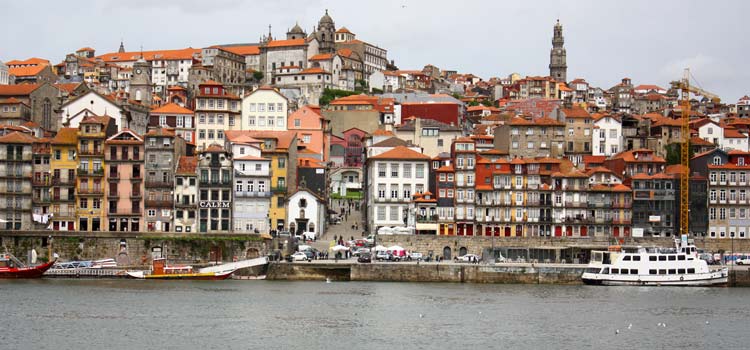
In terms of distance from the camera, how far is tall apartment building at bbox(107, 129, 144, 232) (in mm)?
90500

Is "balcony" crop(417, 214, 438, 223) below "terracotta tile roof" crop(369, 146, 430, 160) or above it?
below

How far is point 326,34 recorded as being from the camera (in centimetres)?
19000

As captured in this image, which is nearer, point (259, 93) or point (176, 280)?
point (176, 280)

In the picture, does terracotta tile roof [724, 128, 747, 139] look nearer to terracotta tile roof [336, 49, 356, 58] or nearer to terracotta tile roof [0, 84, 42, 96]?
terracotta tile roof [0, 84, 42, 96]

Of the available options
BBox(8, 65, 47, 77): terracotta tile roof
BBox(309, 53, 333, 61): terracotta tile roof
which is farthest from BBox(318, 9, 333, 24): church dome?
BBox(8, 65, 47, 77): terracotta tile roof

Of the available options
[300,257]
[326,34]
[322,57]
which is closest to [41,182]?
[300,257]

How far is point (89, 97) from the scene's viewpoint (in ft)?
347

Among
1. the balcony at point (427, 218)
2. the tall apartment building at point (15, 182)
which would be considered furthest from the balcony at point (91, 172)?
the balcony at point (427, 218)

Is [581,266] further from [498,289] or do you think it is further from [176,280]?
[176,280]

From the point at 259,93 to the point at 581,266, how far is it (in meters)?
41.0

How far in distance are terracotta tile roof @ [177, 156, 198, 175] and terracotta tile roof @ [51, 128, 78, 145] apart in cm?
818

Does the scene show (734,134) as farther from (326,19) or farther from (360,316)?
(326,19)

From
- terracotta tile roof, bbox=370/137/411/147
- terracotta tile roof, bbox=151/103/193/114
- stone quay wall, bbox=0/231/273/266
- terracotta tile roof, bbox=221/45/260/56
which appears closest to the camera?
stone quay wall, bbox=0/231/273/266

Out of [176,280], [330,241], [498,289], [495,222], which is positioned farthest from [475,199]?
[176,280]
